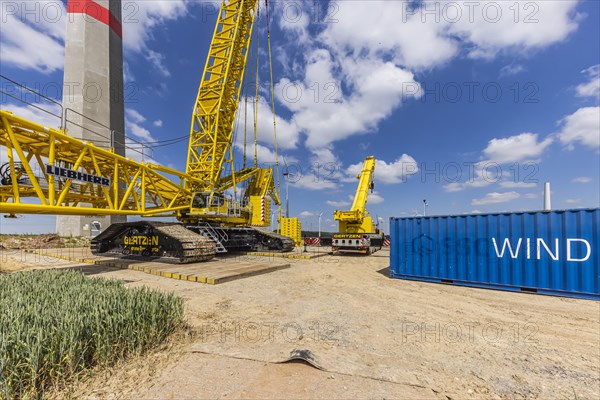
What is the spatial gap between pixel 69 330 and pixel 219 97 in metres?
15.1

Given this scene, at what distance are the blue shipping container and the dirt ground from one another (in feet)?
2.52

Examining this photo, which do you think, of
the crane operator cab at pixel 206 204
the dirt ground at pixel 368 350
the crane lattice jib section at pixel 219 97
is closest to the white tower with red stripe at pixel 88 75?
the crane lattice jib section at pixel 219 97

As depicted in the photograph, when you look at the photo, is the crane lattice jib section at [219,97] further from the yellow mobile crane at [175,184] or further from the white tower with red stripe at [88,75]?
the white tower with red stripe at [88,75]

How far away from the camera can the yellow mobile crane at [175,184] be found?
8109 millimetres

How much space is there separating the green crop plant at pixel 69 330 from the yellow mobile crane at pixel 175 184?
4.78 m

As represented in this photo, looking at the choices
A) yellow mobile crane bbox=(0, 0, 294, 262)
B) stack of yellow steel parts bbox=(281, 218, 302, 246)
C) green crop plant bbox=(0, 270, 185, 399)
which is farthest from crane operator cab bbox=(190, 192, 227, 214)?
stack of yellow steel parts bbox=(281, 218, 302, 246)

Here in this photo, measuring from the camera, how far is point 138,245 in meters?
12.7

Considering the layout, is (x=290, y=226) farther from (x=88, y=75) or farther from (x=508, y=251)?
(x=88, y=75)

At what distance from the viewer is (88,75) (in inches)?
856

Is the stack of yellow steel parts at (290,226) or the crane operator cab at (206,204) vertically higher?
the crane operator cab at (206,204)

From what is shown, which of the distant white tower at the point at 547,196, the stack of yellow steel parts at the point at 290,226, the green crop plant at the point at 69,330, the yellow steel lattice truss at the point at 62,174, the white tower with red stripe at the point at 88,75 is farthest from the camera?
the stack of yellow steel parts at the point at 290,226

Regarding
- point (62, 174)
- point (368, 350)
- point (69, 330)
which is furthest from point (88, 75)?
point (368, 350)

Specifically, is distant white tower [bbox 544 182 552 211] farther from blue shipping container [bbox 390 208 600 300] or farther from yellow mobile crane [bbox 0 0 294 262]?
yellow mobile crane [bbox 0 0 294 262]

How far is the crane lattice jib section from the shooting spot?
15.8 meters
